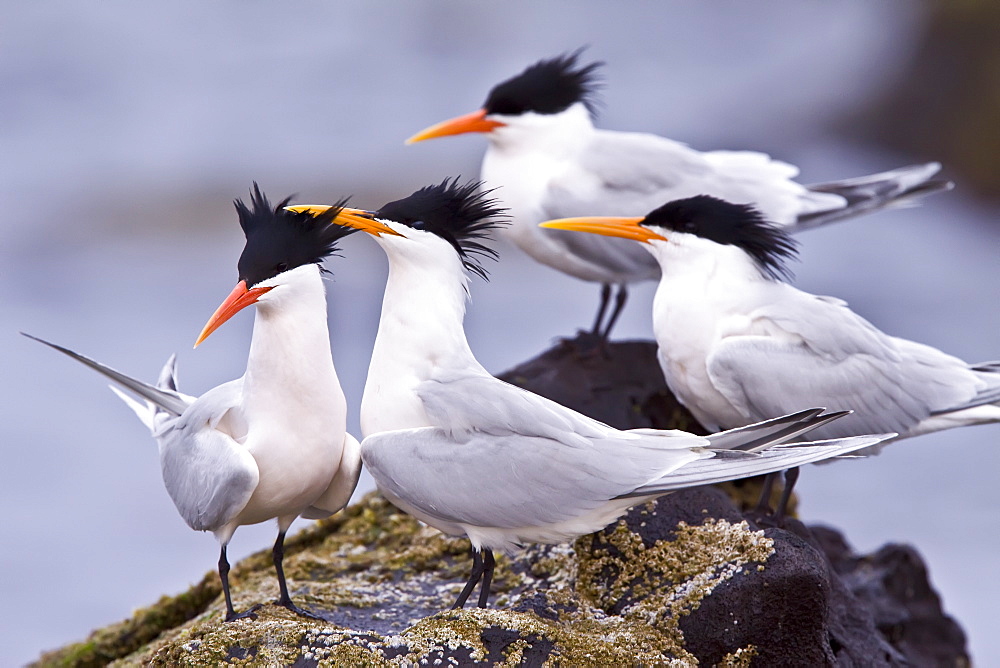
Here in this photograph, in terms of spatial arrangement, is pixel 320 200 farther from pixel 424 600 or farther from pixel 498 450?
pixel 498 450

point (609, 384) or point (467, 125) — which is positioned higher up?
point (467, 125)

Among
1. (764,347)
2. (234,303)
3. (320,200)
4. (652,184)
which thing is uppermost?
(320,200)

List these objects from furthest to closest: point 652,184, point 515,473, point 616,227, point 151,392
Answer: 1. point 652,184
2. point 616,227
3. point 151,392
4. point 515,473

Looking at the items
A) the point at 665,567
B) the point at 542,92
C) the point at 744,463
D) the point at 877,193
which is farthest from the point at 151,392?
the point at 877,193

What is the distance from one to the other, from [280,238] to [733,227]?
90.2 inches

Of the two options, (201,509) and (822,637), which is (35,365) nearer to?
(201,509)

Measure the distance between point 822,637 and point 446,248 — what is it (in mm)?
2067

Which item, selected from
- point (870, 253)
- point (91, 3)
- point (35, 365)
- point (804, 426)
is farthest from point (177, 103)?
point (804, 426)

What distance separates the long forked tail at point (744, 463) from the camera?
12.5ft

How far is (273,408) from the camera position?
163 inches

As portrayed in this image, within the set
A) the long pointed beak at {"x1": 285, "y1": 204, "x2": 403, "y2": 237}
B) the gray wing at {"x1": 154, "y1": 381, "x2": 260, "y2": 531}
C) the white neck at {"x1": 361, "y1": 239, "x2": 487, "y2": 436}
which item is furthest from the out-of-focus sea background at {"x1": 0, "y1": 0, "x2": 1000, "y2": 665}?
the long pointed beak at {"x1": 285, "y1": 204, "x2": 403, "y2": 237}

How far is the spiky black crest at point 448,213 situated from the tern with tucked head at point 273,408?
0.13 m

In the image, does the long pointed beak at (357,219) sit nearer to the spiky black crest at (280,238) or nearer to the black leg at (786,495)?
the spiky black crest at (280,238)

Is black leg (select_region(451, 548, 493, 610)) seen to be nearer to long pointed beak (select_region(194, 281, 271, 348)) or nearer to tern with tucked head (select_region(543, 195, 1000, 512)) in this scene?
long pointed beak (select_region(194, 281, 271, 348))
